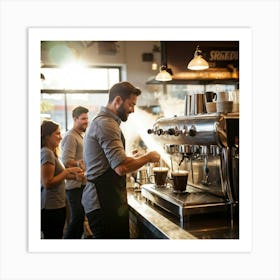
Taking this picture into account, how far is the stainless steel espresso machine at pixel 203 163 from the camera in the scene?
1854 millimetres

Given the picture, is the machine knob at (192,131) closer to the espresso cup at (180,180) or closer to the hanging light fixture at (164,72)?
the espresso cup at (180,180)

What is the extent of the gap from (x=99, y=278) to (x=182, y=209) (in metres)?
0.55

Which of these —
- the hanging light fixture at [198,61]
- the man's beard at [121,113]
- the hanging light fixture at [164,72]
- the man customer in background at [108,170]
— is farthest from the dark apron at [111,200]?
the hanging light fixture at [164,72]

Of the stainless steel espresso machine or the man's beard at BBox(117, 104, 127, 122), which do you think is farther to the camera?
the man's beard at BBox(117, 104, 127, 122)

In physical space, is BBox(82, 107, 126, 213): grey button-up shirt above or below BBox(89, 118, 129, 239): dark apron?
above

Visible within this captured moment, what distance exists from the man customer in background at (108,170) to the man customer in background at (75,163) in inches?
1.2

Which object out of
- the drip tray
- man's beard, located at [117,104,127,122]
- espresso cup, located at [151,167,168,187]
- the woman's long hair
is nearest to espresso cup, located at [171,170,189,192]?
the drip tray

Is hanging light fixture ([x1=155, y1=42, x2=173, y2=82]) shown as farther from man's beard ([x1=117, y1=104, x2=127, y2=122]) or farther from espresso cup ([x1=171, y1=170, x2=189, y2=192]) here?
espresso cup ([x1=171, y1=170, x2=189, y2=192])

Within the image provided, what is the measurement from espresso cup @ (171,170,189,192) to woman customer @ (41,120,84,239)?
506mm

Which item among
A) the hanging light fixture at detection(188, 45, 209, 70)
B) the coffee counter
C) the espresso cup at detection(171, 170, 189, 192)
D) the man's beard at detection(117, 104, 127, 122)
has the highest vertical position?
the hanging light fixture at detection(188, 45, 209, 70)

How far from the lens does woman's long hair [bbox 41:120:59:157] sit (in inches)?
76.4
